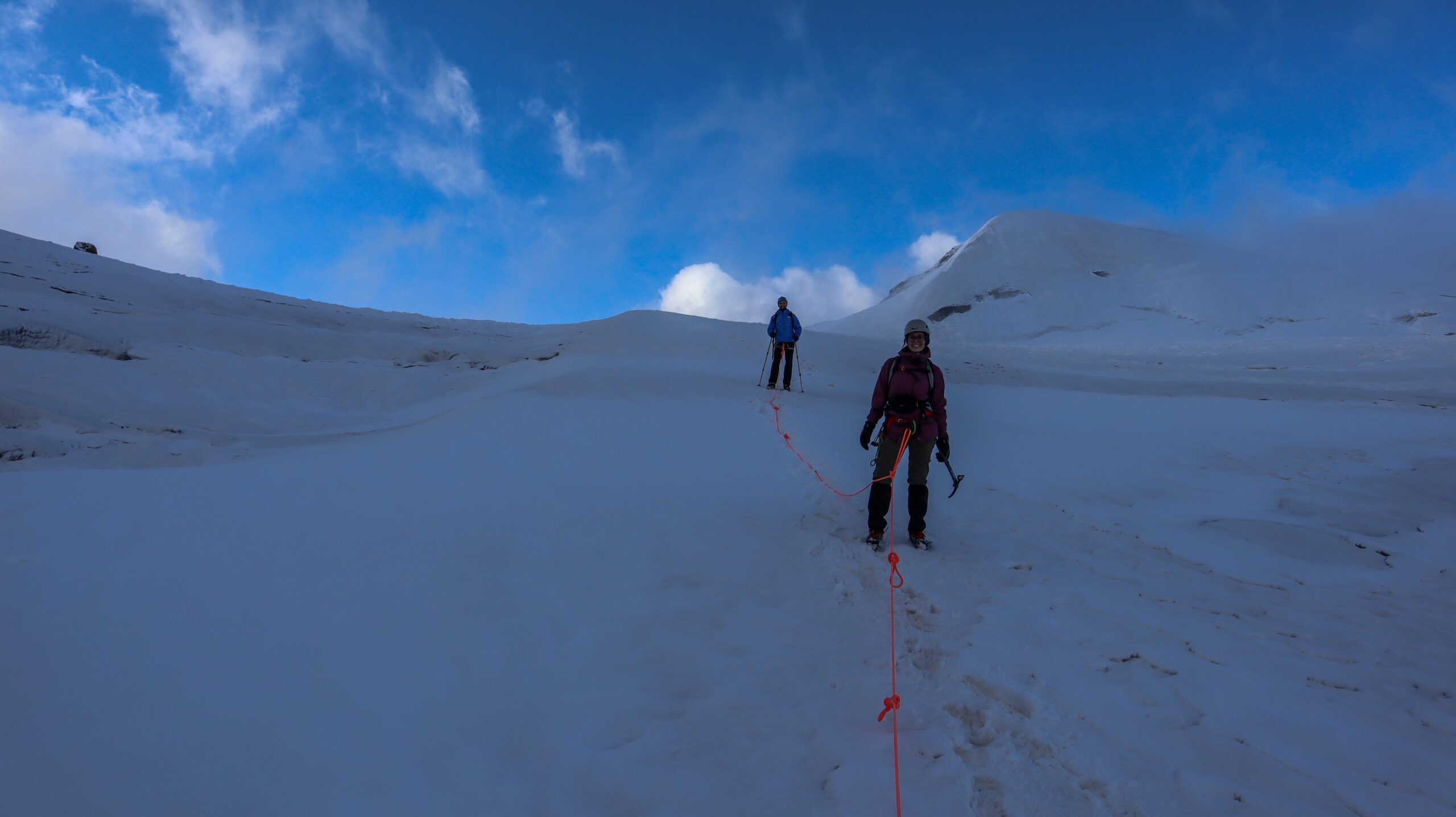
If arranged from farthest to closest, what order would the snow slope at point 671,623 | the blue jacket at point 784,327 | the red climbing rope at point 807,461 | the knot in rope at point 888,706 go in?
the blue jacket at point 784,327, the red climbing rope at point 807,461, the knot in rope at point 888,706, the snow slope at point 671,623

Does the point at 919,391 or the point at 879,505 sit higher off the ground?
the point at 919,391

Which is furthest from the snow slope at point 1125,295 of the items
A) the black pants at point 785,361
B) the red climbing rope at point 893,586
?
the red climbing rope at point 893,586

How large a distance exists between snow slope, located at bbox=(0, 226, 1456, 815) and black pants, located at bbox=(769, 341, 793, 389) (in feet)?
13.4

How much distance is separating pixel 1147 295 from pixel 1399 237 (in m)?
26.0

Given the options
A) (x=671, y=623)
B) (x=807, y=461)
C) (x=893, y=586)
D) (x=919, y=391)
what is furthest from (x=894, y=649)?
(x=807, y=461)

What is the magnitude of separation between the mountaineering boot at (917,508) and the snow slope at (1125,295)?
4285 cm

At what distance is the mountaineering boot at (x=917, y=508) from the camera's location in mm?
5461

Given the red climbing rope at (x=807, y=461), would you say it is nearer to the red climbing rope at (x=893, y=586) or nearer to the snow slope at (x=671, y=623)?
the red climbing rope at (x=893, y=586)

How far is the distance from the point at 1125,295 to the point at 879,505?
59224 millimetres

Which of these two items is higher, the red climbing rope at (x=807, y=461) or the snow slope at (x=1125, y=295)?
the snow slope at (x=1125, y=295)

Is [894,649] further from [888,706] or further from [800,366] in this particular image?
[800,366]

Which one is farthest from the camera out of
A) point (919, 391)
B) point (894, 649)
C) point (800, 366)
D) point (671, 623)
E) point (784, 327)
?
point (800, 366)

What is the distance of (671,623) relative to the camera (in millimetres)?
3869

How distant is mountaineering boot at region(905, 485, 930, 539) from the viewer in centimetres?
546
